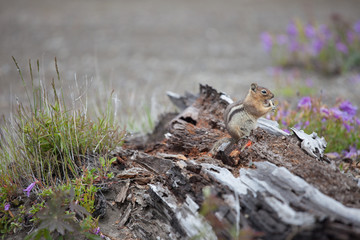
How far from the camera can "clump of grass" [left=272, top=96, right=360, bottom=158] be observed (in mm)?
4207

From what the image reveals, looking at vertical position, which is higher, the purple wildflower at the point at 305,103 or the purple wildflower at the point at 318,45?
the purple wildflower at the point at 305,103

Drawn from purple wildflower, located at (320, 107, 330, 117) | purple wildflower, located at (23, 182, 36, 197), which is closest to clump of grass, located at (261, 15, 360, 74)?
purple wildflower, located at (320, 107, 330, 117)

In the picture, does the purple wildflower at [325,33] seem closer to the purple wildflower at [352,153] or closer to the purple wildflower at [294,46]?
the purple wildflower at [294,46]

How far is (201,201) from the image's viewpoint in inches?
107

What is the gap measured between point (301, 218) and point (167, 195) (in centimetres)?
106

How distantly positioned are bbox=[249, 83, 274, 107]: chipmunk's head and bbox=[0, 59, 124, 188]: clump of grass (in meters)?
1.31

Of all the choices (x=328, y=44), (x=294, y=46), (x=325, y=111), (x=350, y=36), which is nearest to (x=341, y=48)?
(x=328, y=44)

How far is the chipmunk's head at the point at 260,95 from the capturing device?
3.67 metres

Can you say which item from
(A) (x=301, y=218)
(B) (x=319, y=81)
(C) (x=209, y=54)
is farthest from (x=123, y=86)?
(A) (x=301, y=218)

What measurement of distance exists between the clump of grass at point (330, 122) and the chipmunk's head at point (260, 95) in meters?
0.59

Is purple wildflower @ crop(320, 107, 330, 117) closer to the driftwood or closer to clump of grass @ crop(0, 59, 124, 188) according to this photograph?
the driftwood

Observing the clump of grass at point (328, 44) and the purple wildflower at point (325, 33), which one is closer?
the clump of grass at point (328, 44)

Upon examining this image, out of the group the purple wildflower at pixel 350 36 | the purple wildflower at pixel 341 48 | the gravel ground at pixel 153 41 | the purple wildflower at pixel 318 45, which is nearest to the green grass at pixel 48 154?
the gravel ground at pixel 153 41

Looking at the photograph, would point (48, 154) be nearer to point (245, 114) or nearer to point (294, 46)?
point (245, 114)
